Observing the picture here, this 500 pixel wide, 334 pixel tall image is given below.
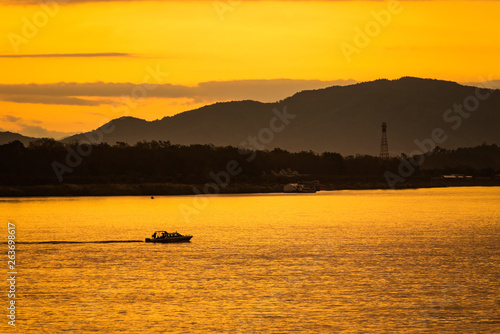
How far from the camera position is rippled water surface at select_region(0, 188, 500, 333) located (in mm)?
47531

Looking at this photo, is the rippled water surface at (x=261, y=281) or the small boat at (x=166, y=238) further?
the small boat at (x=166, y=238)

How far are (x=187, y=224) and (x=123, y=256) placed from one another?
4795cm

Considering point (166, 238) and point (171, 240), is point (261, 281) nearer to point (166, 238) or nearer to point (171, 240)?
point (166, 238)

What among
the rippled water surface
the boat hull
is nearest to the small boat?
the boat hull

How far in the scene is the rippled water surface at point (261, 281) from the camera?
156 feet

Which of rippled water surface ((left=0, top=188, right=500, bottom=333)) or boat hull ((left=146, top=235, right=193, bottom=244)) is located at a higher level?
boat hull ((left=146, top=235, right=193, bottom=244))

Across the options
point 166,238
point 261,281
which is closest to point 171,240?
point 166,238

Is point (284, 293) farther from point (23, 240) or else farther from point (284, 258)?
point (23, 240)

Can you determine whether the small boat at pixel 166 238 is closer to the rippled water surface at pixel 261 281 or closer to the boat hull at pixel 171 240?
the boat hull at pixel 171 240

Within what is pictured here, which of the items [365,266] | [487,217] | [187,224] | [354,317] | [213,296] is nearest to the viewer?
[354,317]

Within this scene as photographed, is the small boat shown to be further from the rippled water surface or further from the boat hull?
the rippled water surface

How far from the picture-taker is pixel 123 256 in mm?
79062

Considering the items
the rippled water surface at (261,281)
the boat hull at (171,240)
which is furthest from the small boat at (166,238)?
the rippled water surface at (261,281)

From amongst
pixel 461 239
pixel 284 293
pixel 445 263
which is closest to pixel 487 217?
pixel 461 239
